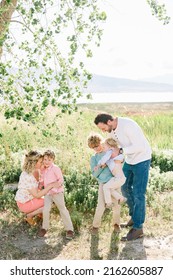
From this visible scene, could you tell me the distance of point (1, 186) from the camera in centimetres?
953

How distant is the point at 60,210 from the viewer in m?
7.37

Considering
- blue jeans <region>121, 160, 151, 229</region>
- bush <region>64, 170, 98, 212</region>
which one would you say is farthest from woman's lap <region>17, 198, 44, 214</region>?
blue jeans <region>121, 160, 151, 229</region>

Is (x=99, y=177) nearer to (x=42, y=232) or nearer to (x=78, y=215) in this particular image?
(x=78, y=215)

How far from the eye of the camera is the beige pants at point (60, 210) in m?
7.34

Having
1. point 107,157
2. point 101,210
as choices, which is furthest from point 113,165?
point 101,210

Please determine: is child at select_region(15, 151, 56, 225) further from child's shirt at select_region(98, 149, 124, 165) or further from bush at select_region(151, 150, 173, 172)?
bush at select_region(151, 150, 173, 172)

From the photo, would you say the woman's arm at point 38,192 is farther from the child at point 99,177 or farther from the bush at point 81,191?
the bush at point 81,191

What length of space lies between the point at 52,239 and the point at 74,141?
4.73 meters

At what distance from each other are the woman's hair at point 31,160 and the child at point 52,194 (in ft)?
0.64

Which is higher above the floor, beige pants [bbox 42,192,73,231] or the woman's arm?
the woman's arm

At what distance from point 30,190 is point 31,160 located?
444mm

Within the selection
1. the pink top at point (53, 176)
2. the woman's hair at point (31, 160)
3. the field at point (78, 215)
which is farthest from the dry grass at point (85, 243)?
the woman's hair at point (31, 160)

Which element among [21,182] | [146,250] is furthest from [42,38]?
[146,250]

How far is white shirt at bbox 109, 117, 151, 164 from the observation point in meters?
6.94
